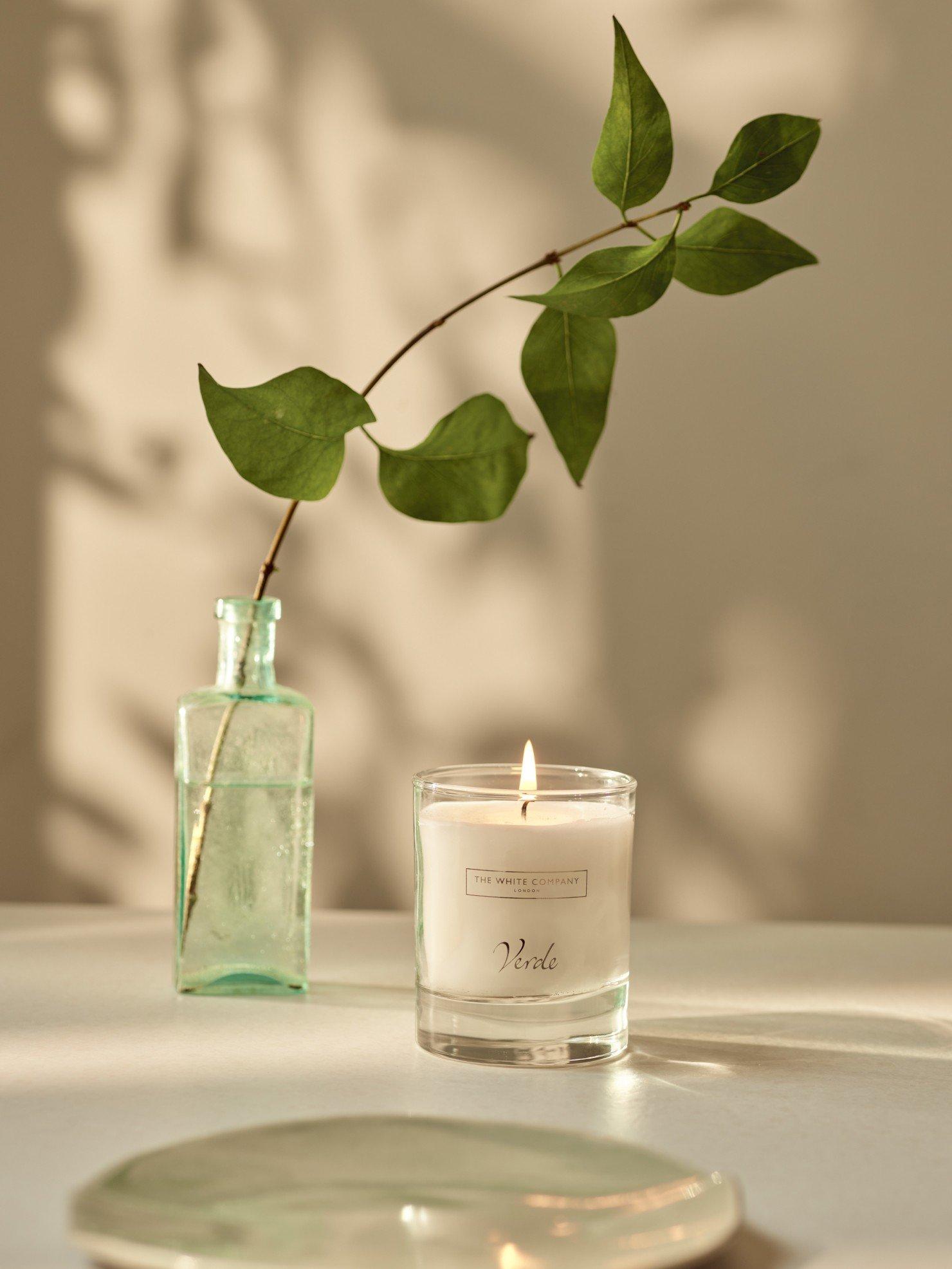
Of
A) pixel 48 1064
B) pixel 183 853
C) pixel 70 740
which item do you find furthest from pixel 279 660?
pixel 48 1064

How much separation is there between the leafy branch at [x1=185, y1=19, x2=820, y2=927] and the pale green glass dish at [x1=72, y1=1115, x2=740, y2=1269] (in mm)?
308

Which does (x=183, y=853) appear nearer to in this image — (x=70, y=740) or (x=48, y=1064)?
(x=48, y=1064)

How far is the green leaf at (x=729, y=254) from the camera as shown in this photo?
2.20 ft

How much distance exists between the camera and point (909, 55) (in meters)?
1.00

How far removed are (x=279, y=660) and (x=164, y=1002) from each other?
0.36 m

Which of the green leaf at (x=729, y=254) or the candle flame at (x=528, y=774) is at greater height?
the green leaf at (x=729, y=254)

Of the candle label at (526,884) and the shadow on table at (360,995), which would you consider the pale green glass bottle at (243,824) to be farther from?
the candle label at (526,884)

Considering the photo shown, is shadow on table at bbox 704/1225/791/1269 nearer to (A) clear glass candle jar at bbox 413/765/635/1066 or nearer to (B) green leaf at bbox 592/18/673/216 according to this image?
(A) clear glass candle jar at bbox 413/765/635/1066

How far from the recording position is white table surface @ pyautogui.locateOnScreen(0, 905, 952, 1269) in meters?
0.47

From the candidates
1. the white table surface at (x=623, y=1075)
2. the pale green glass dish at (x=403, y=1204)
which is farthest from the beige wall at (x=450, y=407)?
the pale green glass dish at (x=403, y=1204)

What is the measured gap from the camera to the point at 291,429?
68 cm

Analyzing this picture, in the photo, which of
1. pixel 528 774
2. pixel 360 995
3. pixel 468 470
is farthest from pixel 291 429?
pixel 360 995

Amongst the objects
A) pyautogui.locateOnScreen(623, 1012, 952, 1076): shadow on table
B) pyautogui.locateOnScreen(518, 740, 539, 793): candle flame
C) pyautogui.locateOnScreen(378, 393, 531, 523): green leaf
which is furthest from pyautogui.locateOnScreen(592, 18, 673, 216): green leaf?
pyautogui.locateOnScreen(623, 1012, 952, 1076): shadow on table

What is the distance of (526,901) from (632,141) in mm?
367
